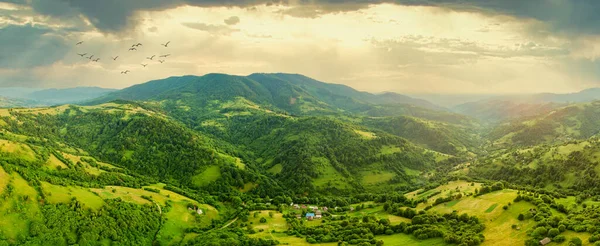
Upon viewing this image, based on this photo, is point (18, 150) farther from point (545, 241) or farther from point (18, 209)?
point (545, 241)

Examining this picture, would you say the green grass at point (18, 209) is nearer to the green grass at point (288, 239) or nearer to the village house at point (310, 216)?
the green grass at point (288, 239)

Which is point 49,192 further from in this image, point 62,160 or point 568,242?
point 568,242

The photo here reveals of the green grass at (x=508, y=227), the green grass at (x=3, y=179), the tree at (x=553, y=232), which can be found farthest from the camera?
the green grass at (x=3, y=179)

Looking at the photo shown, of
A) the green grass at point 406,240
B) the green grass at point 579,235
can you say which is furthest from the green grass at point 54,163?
the green grass at point 579,235

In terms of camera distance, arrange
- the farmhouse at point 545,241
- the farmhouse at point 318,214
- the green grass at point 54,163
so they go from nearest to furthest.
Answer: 1. the farmhouse at point 545,241
2. the farmhouse at point 318,214
3. the green grass at point 54,163

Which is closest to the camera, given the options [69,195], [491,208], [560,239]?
[560,239]

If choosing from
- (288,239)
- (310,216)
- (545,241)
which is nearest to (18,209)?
(288,239)

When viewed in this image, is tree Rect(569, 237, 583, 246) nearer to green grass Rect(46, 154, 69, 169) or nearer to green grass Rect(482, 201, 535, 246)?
green grass Rect(482, 201, 535, 246)

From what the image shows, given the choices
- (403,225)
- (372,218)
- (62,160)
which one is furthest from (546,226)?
(62,160)

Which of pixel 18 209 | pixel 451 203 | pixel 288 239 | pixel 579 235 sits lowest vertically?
pixel 288 239

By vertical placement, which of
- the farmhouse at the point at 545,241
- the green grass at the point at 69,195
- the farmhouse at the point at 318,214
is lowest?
the farmhouse at the point at 318,214

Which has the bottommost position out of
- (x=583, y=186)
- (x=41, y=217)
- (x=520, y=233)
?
(x=583, y=186)
